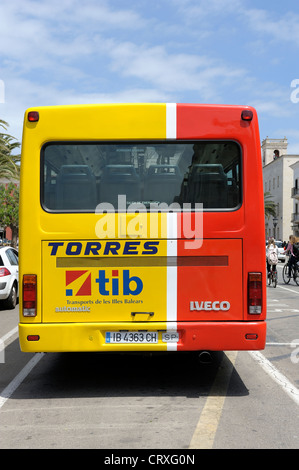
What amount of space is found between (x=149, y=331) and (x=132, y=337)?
7.0 inches

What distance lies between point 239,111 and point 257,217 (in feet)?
3.52

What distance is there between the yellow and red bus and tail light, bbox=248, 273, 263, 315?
0.01m

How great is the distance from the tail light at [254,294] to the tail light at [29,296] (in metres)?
2.14

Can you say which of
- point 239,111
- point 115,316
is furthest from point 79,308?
point 239,111

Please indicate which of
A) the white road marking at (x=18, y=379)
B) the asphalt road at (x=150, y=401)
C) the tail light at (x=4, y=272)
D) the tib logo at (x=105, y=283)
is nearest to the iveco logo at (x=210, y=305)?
the tib logo at (x=105, y=283)

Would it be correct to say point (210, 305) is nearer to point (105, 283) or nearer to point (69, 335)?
point (105, 283)

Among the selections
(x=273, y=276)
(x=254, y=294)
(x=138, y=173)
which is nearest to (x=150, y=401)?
(x=254, y=294)

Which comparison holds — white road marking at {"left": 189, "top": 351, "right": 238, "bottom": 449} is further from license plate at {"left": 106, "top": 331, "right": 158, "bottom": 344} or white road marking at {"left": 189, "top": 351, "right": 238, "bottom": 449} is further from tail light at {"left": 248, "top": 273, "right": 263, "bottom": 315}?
tail light at {"left": 248, "top": 273, "right": 263, "bottom": 315}

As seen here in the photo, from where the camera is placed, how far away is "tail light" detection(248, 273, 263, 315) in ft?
19.2

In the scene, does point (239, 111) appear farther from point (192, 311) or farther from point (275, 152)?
point (275, 152)

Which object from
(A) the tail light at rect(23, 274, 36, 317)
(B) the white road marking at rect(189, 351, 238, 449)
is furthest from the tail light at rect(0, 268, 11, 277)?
(A) the tail light at rect(23, 274, 36, 317)

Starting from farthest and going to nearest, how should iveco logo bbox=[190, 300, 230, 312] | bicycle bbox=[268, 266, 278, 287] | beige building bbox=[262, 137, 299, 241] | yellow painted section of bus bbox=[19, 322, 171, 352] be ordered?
beige building bbox=[262, 137, 299, 241], bicycle bbox=[268, 266, 278, 287], iveco logo bbox=[190, 300, 230, 312], yellow painted section of bus bbox=[19, 322, 171, 352]

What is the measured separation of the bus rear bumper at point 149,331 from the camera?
5.73 metres

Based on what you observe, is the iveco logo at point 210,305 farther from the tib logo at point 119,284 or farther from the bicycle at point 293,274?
the bicycle at point 293,274
